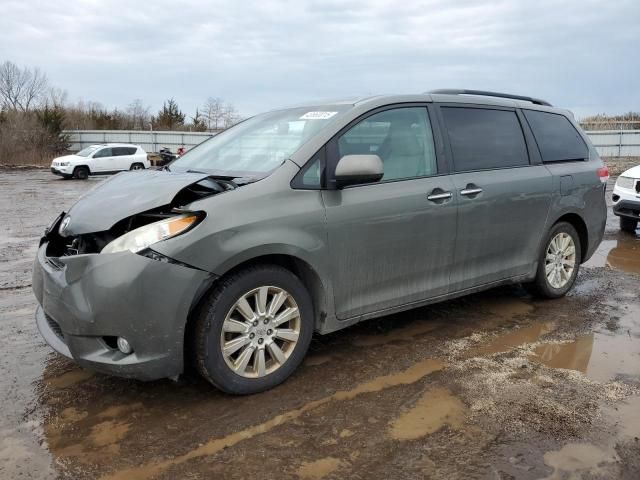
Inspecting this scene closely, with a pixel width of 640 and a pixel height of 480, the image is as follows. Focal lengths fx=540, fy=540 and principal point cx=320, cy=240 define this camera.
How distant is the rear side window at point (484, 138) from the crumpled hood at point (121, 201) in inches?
79.5

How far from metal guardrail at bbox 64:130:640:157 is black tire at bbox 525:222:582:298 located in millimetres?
24992

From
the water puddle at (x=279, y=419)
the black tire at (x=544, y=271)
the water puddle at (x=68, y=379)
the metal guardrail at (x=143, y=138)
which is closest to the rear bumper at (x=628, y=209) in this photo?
the black tire at (x=544, y=271)

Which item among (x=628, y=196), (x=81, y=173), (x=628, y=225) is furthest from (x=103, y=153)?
(x=628, y=196)

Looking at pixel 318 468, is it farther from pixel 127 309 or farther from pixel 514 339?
pixel 514 339

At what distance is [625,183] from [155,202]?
810 cm

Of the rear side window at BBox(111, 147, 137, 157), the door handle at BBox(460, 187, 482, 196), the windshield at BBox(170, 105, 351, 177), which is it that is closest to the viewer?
the windshield at BBox(170, 105, 351, 177)

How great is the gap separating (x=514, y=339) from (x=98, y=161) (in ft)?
81.3

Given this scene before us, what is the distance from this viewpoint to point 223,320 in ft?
9.88

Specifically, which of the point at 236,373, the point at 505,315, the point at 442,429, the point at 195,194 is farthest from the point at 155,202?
the point at 505,315

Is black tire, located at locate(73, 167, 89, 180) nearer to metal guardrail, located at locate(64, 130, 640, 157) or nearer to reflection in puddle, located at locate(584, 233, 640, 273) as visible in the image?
metal guardrail, located at locate(64, 130, 640, 157)

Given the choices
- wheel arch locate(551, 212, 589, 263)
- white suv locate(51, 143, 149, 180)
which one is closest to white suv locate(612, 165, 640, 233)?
wheel arch locate(551, 212, 589, 263)

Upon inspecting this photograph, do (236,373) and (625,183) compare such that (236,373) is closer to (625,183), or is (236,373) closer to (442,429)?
(442,429)

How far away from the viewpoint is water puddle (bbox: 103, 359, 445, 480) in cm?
251

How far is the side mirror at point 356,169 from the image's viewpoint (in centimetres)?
332
